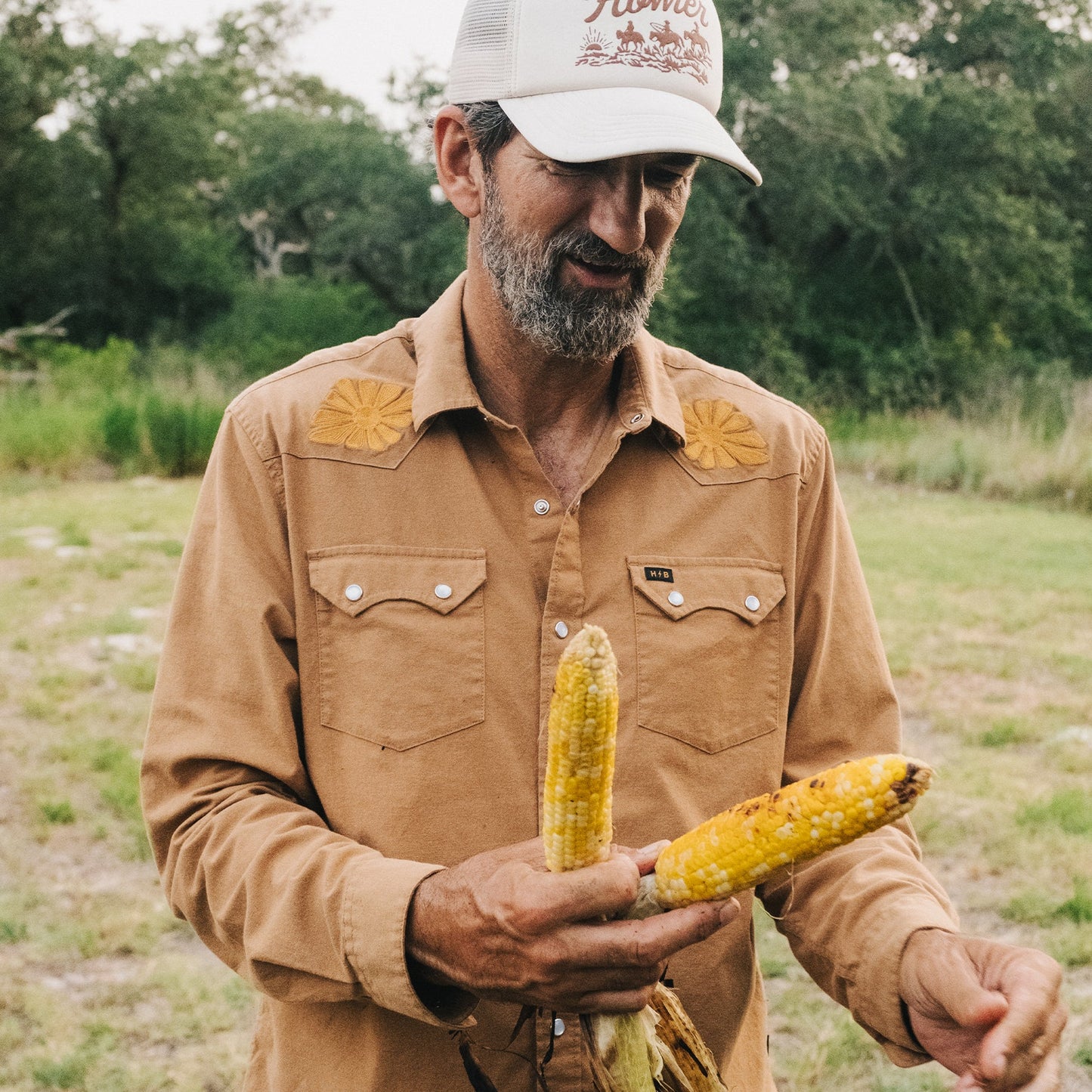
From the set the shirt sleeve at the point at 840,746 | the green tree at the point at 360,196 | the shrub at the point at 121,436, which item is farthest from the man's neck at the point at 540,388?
the green tree at the point at 360,196

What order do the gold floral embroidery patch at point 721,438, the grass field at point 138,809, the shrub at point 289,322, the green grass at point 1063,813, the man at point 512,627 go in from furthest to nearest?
the shrub at point 289,322
the green grass at point 1063,813
the grass field at point 138,809
the gold floral embroidery patch at point 721,438
the man at point 512,627

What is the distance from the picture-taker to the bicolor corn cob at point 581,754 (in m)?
1.46

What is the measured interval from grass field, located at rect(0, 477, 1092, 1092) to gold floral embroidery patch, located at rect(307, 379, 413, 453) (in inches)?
101

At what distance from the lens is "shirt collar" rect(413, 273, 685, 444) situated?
199 cm

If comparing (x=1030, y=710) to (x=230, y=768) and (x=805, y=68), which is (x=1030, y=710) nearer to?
(x=230, y=768)

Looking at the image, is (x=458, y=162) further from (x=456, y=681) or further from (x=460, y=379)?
(x=456, y=681)

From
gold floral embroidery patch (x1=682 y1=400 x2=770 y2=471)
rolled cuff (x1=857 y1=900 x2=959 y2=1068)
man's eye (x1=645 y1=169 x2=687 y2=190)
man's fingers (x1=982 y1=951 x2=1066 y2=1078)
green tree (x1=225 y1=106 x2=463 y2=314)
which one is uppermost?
green tree (x1=225 y1=106 x2=463 y2=314)

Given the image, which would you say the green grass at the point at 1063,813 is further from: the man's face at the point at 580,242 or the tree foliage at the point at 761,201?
the tree foliage at the point at 761,201

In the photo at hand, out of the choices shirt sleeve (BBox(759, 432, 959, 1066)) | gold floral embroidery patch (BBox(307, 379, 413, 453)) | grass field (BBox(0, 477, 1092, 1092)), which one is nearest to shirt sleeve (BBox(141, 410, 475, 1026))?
gold floral embroidery patch (BBox(307, 379, 413, 453))

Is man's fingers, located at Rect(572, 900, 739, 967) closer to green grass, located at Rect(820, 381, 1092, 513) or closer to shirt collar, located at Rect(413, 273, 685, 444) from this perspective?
shirt collar, located at Rect(413, 273, 685, 444)

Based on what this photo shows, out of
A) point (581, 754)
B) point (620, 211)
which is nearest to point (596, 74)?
point (620, 211)

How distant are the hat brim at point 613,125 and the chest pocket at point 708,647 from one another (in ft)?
2.13

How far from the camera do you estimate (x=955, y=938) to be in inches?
67.3

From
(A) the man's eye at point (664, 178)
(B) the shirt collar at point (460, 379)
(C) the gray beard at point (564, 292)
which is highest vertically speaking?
(A) the man's eye at point (664, 178)
